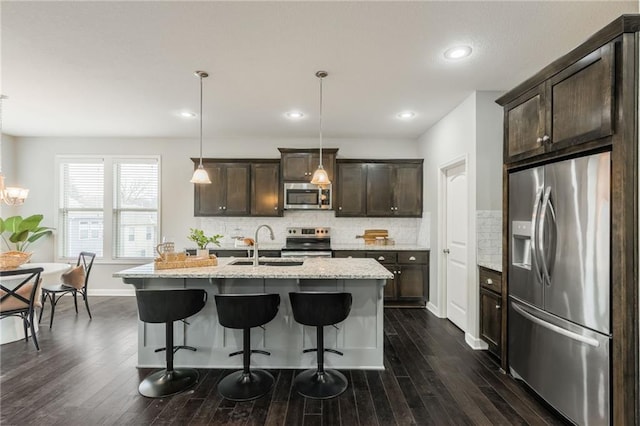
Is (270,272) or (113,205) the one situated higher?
(113,205)

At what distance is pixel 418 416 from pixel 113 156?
600 centimetres

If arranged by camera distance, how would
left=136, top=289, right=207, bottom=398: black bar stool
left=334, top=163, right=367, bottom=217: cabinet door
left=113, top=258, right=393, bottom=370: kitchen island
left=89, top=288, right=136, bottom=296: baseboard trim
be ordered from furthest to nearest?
1. left=89, top=288, right=136, bottom=296: baseboard trim
2. left=334, top=163, right=367, bottom=217: cabinet door
3. left=113, top=258, right=393, bottom=370: kitchen island
4. left=136, top=289, right=207, bottom=398: black bar stool

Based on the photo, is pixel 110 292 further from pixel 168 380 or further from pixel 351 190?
pixel 351 190

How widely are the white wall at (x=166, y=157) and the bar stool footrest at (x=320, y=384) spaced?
123 inches

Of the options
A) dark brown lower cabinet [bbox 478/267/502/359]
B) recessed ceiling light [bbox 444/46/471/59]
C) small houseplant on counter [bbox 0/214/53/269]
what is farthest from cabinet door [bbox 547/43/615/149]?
small houseplant on counter [bbox 0/214/53/269]

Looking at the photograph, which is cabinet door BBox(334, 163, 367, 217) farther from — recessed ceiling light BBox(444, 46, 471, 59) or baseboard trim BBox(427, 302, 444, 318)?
recessed ceiling light BBox(444, 46, 471, 59)

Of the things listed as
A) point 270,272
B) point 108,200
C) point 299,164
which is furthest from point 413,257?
point 108,200

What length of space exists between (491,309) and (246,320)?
238 centimetres

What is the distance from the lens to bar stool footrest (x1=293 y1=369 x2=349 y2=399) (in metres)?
2.44

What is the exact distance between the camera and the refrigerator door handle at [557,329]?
1.87m

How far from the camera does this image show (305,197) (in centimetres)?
514

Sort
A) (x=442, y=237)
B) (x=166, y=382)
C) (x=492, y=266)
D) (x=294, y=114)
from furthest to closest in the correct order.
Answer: (x=442, y=237), (x=294, y=114), (x=492, y=266), (x=166, y=382)

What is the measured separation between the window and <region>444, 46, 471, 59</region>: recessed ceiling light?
4.95m

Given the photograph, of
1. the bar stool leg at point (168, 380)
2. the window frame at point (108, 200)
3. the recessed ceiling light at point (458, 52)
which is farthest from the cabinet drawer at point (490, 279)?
the window frame at point (108, 200)
